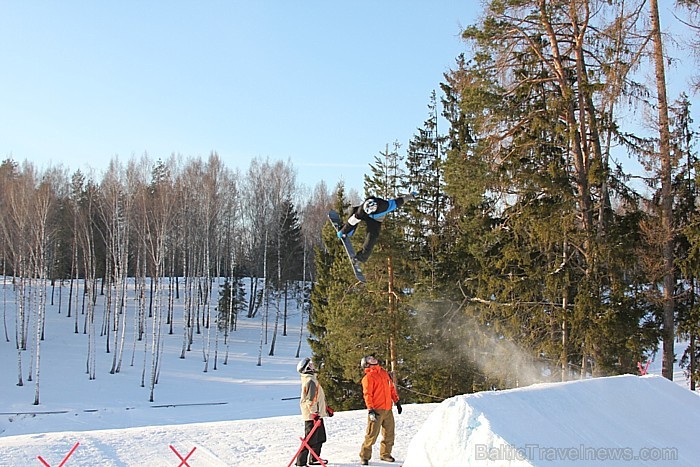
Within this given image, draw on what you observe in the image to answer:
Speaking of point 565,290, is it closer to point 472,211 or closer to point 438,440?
point 472,211

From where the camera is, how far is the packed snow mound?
564 cm

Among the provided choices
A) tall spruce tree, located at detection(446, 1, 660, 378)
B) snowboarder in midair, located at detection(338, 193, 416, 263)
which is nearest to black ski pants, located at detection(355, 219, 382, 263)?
snowboarder in midair, located at detection(338, 193, 416, 263)

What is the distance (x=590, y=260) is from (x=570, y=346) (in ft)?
8.67

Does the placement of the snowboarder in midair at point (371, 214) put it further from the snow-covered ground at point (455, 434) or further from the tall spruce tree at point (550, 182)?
the tall spruce tree at point (550, 182)

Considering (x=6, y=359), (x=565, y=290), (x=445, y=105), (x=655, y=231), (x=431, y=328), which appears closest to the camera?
(x=655, y=231)

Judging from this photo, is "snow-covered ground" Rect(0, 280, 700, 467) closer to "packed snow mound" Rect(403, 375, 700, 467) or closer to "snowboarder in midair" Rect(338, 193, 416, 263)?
"packed snow mound" Rect(403, 375, 700, 467)

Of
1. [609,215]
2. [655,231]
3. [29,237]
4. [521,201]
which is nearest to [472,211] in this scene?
[521,201]

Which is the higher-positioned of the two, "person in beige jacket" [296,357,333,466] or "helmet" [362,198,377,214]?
"helmet" [362,198,377,214]

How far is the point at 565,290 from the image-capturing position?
16391 millimetres

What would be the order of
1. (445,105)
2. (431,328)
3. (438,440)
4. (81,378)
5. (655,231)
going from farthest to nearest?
1. (81,378)
2. (445,105)
3. (431,328)
4. (655,231)
5. (438,440)

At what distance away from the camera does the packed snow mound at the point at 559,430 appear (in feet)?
18.5

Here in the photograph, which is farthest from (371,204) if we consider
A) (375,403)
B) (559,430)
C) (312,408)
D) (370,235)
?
(559,430)

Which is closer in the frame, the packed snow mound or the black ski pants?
the packed snow mound

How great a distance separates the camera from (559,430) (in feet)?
20.1
